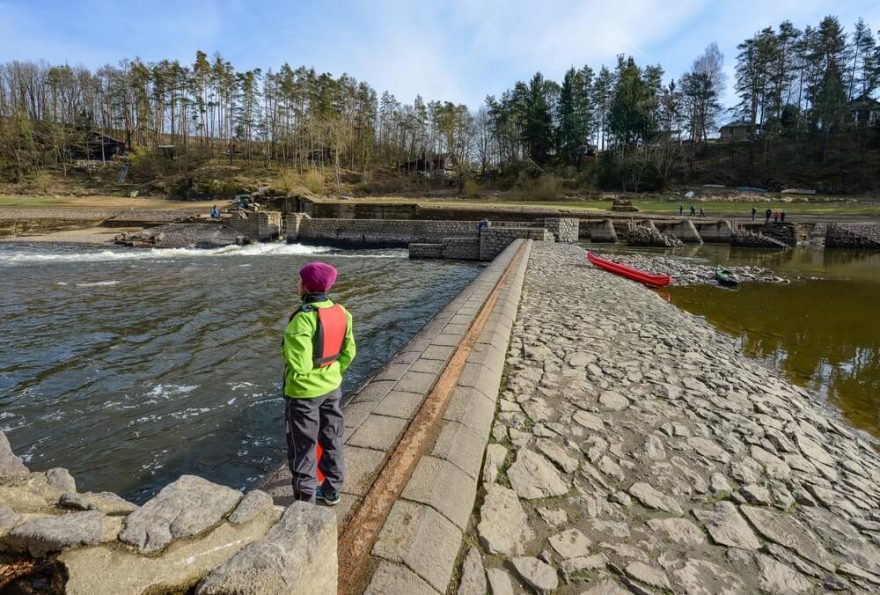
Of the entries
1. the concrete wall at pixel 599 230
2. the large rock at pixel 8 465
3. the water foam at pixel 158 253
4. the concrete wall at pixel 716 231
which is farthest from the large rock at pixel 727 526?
the concrete wall at pixel 716 231

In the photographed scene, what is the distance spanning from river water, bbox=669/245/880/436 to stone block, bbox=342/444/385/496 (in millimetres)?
5955

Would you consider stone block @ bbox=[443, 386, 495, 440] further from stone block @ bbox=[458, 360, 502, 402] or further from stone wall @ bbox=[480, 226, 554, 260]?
stone wall @ bbox=[480, 226, 554, 260]

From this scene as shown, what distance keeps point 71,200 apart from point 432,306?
47647 mm

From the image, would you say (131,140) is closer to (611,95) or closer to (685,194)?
(611,95)

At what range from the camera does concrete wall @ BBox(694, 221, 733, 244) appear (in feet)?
93.1

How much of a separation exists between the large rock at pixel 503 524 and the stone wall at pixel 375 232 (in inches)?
963

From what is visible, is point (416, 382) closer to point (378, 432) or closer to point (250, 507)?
point (378, 432)

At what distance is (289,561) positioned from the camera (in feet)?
4.82

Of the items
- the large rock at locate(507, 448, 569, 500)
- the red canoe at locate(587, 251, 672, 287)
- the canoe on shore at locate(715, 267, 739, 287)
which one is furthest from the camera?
the canoe on shore at locate(715, 267, 739, 287)

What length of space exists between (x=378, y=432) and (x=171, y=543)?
6.26 ft

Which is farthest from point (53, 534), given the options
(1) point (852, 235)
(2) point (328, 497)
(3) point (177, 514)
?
(1) point (852, 235)

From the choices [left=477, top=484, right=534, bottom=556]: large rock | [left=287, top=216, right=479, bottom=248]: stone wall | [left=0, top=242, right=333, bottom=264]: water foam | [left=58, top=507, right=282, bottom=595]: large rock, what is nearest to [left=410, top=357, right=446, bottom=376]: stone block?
[left=477, top=484, right=534, bottom=556]: large rock

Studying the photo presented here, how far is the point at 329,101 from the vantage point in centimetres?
6119

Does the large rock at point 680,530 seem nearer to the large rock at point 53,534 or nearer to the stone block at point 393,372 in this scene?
the stone block at point 393,372
